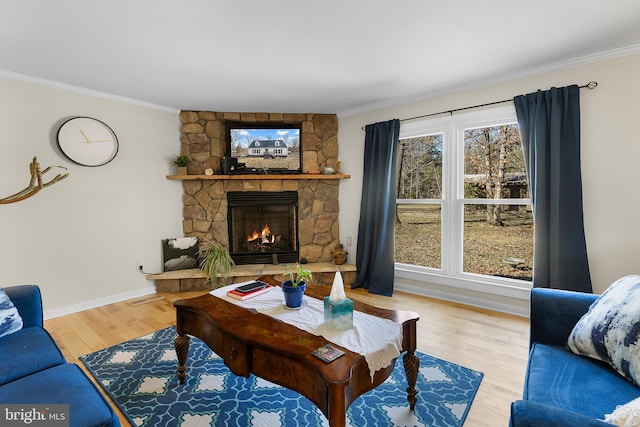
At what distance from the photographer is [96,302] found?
312cm

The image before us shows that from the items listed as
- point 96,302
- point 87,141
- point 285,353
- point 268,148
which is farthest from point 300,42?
point 96,302

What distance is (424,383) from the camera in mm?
1841

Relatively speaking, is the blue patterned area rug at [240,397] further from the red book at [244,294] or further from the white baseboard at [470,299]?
the white baseboard at [470,299]

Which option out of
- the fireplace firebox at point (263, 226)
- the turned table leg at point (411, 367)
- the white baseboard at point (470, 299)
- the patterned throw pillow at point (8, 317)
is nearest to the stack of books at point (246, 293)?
the turned table leg at point (411, 367)

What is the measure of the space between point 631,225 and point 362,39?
2453 mm

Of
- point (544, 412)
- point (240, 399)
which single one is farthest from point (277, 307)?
point (544, 412)

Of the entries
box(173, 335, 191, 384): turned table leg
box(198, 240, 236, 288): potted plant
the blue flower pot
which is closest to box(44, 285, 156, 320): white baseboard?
box(198, 240, 236, 288): potted plant

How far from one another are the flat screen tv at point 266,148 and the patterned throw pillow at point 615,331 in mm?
3136

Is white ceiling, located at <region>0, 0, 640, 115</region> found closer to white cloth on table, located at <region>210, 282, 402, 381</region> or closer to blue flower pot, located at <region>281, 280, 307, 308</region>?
blue flower pot, located at <region>281, 280, 307, 308</region>

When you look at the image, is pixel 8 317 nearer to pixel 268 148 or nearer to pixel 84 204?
pixel 84 204

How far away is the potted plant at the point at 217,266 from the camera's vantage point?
348 cm

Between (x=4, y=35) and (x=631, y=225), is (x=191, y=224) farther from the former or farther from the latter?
(x=631, y=225)

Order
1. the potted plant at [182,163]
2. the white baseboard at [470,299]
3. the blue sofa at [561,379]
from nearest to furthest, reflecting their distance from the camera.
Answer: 1. the blue sofa at [561,379]
2. the white baseboard at [470,299]
3. the potted plant at [182,163]

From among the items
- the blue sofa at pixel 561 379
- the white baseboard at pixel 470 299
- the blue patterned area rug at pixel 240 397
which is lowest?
the blue patterned area rug at pixel 240 397
